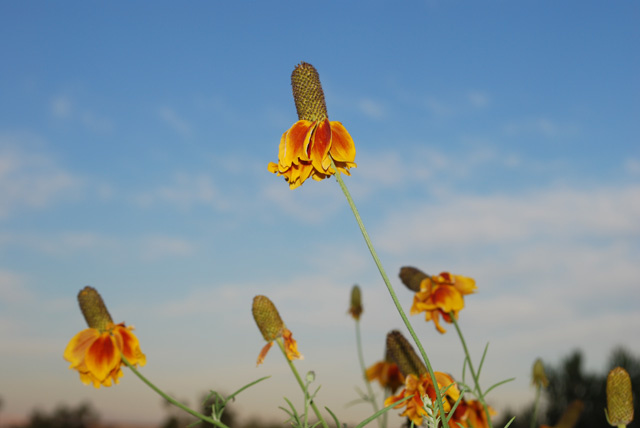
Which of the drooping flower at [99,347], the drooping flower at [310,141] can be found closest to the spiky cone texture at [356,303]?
the drooping flower at [99,347]

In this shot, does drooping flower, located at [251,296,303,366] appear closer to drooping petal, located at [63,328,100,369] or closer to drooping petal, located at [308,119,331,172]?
drooping petal, located at [63,328,100,369]

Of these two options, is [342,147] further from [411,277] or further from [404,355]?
[411,277]

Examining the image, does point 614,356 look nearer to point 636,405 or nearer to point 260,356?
point 636,405

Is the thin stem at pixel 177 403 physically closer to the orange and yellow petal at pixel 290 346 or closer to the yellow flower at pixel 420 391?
the orange and yellow petal at pixel 290 346

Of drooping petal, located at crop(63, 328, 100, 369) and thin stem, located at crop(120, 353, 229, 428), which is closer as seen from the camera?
thin stem, located at crop(120, 353, 229, 428)

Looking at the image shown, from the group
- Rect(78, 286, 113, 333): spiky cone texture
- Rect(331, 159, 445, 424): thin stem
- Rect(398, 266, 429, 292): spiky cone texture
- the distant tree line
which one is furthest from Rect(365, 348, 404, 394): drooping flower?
the distant tree line
